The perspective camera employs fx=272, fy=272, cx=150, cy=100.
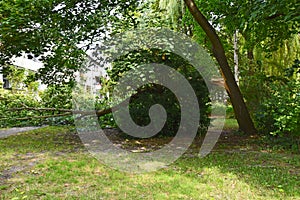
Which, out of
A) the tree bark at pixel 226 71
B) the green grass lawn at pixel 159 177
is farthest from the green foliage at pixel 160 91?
the green grass lawn at pixel 159 177

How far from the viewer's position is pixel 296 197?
109 inches

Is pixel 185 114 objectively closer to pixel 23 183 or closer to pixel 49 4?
pixel 49 4

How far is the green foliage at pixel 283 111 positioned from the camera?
17.3 feet

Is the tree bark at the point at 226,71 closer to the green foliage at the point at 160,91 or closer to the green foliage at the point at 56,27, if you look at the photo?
the green foliage at the point at 160,91

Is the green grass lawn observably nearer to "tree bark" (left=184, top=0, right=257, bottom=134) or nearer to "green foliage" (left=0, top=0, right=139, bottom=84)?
"tree bark" (left=184, top=0, right=257, bottom=134)

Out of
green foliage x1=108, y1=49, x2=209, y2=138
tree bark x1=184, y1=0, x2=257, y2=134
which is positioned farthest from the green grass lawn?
green foliage x1=108, y1=49, x2=209, y2=138

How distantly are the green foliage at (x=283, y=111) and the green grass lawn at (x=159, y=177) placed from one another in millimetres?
724

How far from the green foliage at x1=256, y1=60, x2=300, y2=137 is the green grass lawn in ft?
2.38

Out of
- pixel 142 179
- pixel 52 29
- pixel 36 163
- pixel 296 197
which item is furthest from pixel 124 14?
pixel 296 197

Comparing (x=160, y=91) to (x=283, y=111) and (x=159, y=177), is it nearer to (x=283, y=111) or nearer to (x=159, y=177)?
(x=283, y=111)

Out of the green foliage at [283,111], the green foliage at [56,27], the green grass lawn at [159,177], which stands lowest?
the green grass lawn at [159,177]

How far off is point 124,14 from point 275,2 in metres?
3.82

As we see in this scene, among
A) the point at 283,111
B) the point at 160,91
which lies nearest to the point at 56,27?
the point at 160,91

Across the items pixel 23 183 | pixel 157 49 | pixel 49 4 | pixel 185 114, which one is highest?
pixel 49 4
